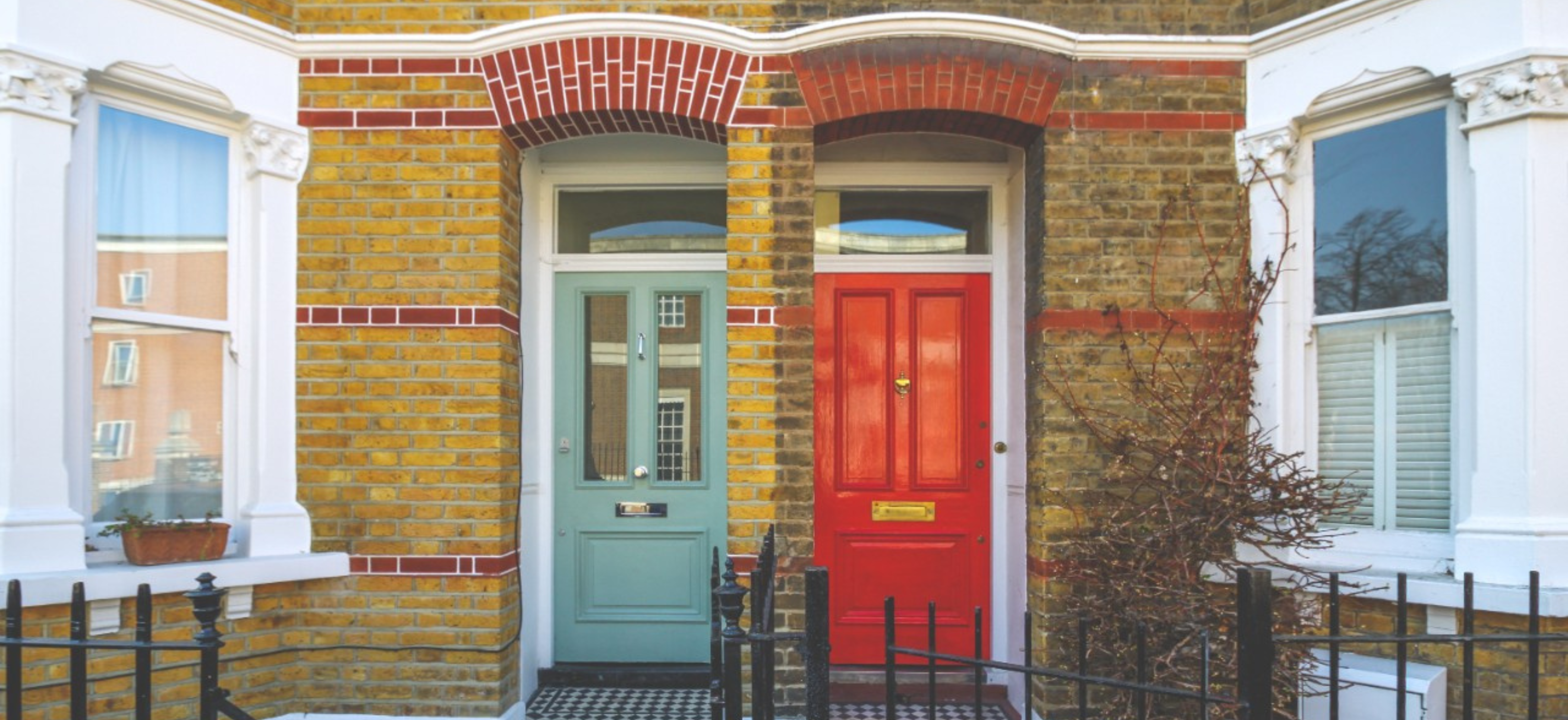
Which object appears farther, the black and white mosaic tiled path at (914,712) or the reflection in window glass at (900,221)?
the reflection in window glass at (900,221)

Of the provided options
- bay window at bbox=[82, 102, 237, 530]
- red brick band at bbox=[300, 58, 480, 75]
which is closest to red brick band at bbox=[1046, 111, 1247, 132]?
red brick band at bbox=[300, 58, 480, 75]

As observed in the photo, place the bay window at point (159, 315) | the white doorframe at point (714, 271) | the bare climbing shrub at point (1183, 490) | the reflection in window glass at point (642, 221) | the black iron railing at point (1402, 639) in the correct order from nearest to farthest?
1. the black iron railing at point (1402, 639)
2. the bare climbing shrub at point (1183, 490)
3. the bay window at point (159, 315)
4. the white doorframe at point (714, 271)
5. the reflection in window glass at point (642, 221)

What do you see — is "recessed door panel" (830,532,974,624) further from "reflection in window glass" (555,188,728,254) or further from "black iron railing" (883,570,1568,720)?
"reflection in window glass" (555,188,728,254)

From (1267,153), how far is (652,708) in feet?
13.4

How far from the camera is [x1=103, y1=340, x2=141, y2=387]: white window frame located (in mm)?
4180

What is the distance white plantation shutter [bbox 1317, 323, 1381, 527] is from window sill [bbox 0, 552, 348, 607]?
4.64 m

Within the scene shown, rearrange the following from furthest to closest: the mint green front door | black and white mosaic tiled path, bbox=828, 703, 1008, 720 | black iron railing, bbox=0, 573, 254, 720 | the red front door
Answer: the mint green front door < the red front door < black and white mosaic tiled path, bbox=828, 703, 1008, 720 < black iron railing, bbox=0, 573, 254, 720

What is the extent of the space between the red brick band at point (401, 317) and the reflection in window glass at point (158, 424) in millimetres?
423

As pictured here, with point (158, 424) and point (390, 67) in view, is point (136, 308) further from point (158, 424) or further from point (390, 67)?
point (390, 67)

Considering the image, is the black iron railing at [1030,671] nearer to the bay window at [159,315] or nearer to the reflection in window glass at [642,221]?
the reflection in window glass at [642,221]

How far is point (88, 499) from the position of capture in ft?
13.4

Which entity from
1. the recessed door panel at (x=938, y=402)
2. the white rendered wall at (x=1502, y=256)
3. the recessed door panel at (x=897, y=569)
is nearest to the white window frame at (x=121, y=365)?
the recessed door panel at (x=897, y=569)

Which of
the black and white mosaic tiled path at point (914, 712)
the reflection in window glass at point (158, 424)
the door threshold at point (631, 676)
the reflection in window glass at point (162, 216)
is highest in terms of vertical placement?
the reflection in window glass at point (162, 216)

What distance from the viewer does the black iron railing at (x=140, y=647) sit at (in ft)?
9.64
